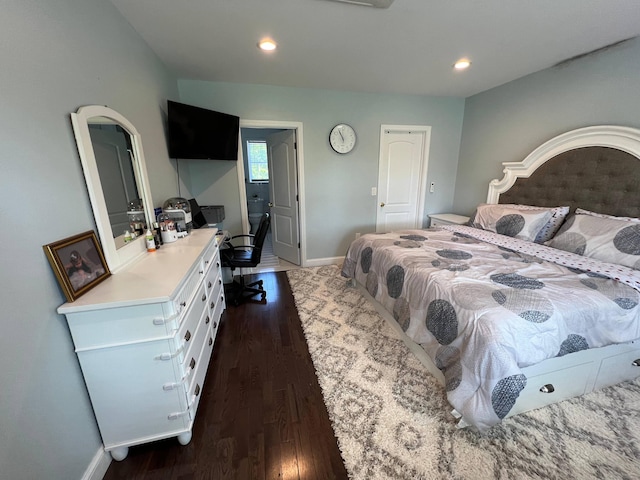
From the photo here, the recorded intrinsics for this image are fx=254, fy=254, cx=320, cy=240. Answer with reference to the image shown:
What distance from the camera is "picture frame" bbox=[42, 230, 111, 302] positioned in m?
1.07

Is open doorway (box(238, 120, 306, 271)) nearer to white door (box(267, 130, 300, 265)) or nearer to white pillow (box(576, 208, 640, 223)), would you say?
white door (box(267, 130, 300, 265))

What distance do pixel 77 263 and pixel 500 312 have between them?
83.0 inches

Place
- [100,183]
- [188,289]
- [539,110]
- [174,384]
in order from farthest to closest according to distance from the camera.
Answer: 1. [539,110]
2. [188,289]
3. [100,183]
4. [174,384]

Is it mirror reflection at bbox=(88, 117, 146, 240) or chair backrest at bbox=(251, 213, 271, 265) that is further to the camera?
chair backrest at bbox=(251, 213, 271, 265)

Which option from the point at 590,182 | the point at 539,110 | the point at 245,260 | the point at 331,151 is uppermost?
the point at 539,110

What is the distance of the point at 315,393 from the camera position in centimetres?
169

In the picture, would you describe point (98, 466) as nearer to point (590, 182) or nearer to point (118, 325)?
point (118, 325)

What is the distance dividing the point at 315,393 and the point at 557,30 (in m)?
3.27

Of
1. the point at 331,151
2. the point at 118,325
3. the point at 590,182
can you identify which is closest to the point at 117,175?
the point at 118,325

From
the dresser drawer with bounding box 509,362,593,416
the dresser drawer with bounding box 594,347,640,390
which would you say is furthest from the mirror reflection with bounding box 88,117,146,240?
the dresser drawer with bounding box 594,347,640,390

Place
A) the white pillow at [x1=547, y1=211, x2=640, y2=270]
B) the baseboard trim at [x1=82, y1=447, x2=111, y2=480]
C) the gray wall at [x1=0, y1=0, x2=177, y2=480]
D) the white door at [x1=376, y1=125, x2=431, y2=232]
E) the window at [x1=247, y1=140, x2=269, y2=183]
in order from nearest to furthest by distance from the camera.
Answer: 1. the gray wall at [x1=0, y1=0, x2=177, y2=480]
2. the baseboard trim at [x1=82, y1=447, x2=111, y2=480]
3. the white pillow at [x1=547, y1=211, x2=640, y2=270]
4. the white door at [x1=376, y1=125, x2=431, y2=232]
5. the window at [x1=247, y1=140, x2=269, y2=183]

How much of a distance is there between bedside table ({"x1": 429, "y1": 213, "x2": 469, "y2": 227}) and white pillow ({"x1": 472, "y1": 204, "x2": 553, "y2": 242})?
1.60 ft

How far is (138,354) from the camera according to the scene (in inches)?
46.8

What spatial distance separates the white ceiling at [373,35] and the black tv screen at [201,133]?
1.44 feet
